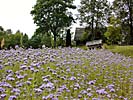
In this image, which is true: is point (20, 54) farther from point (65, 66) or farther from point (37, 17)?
point (37, 17)

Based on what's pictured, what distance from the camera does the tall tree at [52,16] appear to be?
5609 cm

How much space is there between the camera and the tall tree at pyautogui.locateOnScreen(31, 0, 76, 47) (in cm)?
5609

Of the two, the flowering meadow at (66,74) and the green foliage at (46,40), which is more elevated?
the flowering meadow at (66,74)

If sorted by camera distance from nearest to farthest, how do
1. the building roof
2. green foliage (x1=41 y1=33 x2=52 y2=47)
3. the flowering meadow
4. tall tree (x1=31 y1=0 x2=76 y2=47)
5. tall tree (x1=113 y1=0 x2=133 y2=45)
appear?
1. the flowering meadow
2. tall tree (x1=113 y1=0 x2=133 y2=45)
3. tall tree (x1=31 y1=0 x2=76 y2=47)
4. green foliage (x1=41 y1=33 x2=52 y2=47)
5. the building roof

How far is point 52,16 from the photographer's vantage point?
185ft

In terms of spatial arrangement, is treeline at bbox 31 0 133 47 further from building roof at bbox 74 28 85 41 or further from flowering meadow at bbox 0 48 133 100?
flowering meadow at bbox 0 48 133 100

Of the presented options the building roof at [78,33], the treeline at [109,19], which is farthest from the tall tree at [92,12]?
the building roof at [78,33]

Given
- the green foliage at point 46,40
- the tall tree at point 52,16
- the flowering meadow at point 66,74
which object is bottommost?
the green foliage at point 46,40

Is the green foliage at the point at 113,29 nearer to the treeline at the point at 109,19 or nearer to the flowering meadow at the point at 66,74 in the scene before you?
the treeline at the point at 109,19

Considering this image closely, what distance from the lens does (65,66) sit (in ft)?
30.8

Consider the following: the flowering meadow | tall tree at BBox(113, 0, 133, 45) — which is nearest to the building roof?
tall tree at BBox(113, 0, 133, 45)

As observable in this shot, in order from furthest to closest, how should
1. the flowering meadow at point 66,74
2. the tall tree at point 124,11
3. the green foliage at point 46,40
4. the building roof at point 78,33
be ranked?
the building roof at point 78,33 < the green foliage at point 46,40 < the tall tree at point 124,11 < the flowering meadow at point 66,74

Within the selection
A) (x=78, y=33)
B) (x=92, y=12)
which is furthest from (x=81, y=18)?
(x=78, y=33)

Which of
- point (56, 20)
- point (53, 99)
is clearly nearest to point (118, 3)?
point (56, 20)
